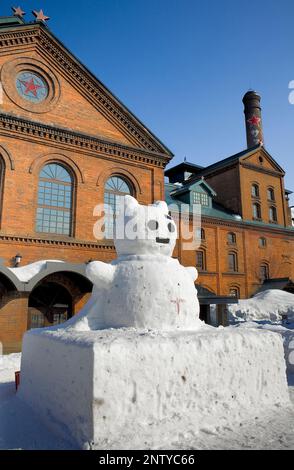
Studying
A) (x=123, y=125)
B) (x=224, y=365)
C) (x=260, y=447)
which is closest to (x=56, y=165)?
(x=123, y=125)

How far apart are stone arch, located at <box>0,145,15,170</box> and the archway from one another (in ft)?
16.6

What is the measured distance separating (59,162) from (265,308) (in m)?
Answer: 15.3

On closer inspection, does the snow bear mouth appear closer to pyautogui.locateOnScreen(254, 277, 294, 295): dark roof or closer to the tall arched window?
the tall arched window

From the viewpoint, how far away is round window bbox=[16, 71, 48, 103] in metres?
14.6

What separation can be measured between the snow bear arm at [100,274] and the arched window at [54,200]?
10.2 meters

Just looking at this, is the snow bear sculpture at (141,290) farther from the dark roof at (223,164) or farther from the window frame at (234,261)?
the dark roof at (223,164)

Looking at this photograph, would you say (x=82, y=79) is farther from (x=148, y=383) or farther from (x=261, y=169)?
(x=261, y=169)

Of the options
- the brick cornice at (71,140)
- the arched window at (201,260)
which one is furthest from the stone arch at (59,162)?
the arched window at (201,260)

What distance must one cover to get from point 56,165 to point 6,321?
700 centimetres

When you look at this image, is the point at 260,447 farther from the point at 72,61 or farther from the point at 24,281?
the point at 72,61

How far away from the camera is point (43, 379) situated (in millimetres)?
4102

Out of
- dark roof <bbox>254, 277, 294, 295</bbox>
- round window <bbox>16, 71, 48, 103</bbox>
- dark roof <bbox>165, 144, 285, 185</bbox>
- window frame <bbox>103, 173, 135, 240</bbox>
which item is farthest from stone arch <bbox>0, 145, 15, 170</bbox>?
dark roof <bbox>254, 277, 294, 295</bbox>

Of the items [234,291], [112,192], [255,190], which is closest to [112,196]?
[112,192]

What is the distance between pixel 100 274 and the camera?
4.42m
